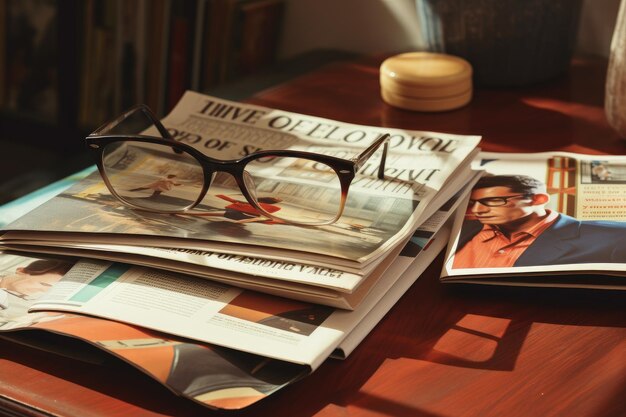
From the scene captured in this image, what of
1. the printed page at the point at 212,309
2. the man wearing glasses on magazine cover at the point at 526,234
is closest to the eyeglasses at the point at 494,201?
the man wearing glasses on magazine cover at the point at 526,234

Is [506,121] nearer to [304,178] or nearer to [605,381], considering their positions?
[304,178]

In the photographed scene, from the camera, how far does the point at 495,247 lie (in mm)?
569

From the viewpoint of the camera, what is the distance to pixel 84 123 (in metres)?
1.58

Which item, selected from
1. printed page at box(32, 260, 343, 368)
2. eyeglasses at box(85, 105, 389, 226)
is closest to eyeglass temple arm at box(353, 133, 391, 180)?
eyeglasses at box(85, 105, 389, 226)

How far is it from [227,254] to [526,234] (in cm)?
22

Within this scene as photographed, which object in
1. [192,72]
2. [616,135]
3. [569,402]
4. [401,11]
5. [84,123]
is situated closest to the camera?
[569,402]

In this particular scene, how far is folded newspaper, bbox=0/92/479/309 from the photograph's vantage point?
1.66 ft

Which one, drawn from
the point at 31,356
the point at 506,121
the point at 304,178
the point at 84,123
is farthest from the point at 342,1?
the point at 31,356

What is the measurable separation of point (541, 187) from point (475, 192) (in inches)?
2.2

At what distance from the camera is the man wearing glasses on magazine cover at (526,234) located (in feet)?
1.78

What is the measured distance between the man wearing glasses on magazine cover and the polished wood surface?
3 cm

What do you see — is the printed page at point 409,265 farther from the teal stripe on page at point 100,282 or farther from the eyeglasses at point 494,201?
the teal stripe on page at point 100,282

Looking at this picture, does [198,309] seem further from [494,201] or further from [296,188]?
[494,201]

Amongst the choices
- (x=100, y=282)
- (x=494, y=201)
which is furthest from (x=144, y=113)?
(x=494, y=201)
